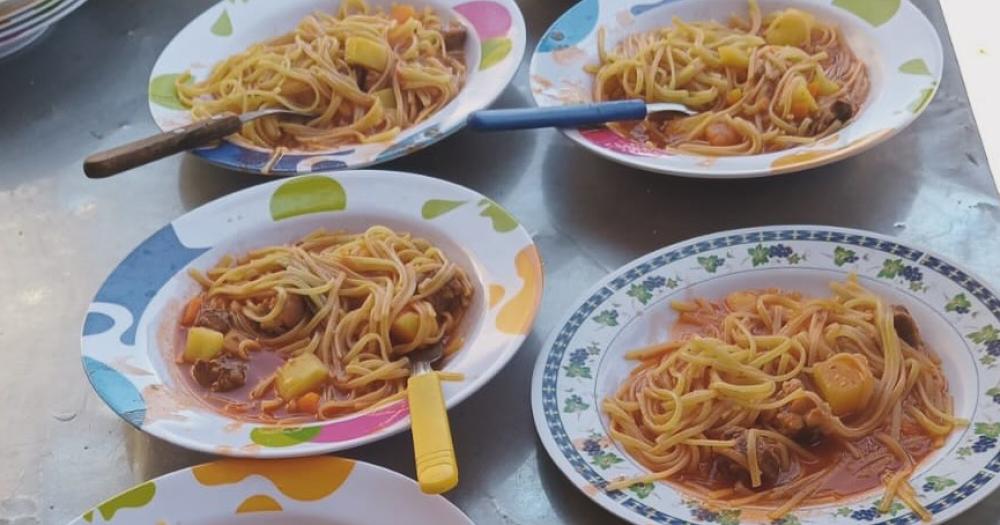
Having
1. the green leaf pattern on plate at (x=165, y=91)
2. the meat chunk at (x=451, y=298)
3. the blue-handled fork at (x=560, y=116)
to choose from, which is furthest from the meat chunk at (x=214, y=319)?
the green leaf pattern on plate at (x=165, y=91)

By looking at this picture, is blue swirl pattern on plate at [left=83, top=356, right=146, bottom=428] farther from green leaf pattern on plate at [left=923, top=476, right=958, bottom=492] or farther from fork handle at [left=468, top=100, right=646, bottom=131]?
green leaf pattern on plate at [left=923, top=476, right=958, bottom=492]

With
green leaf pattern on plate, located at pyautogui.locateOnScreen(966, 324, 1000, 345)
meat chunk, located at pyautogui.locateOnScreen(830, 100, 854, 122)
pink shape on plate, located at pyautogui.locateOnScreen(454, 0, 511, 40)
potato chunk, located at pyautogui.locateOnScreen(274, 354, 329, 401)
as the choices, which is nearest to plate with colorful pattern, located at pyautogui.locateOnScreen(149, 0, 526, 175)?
pink shape on plate, located at pyautogui.locateOnScreen(454, 0, 511, 40)

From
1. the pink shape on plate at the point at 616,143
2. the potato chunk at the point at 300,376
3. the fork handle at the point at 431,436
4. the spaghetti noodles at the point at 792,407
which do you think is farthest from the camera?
the pink shape on plate at the point at 616,143

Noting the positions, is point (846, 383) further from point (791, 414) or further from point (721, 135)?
point (721, 135)

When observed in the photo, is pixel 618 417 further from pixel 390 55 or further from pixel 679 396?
pixel 390 55

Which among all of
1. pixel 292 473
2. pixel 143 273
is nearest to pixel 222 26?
pixel 143 273

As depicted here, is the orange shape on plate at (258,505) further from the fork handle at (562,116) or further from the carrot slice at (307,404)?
the fork handle at (562,116)
